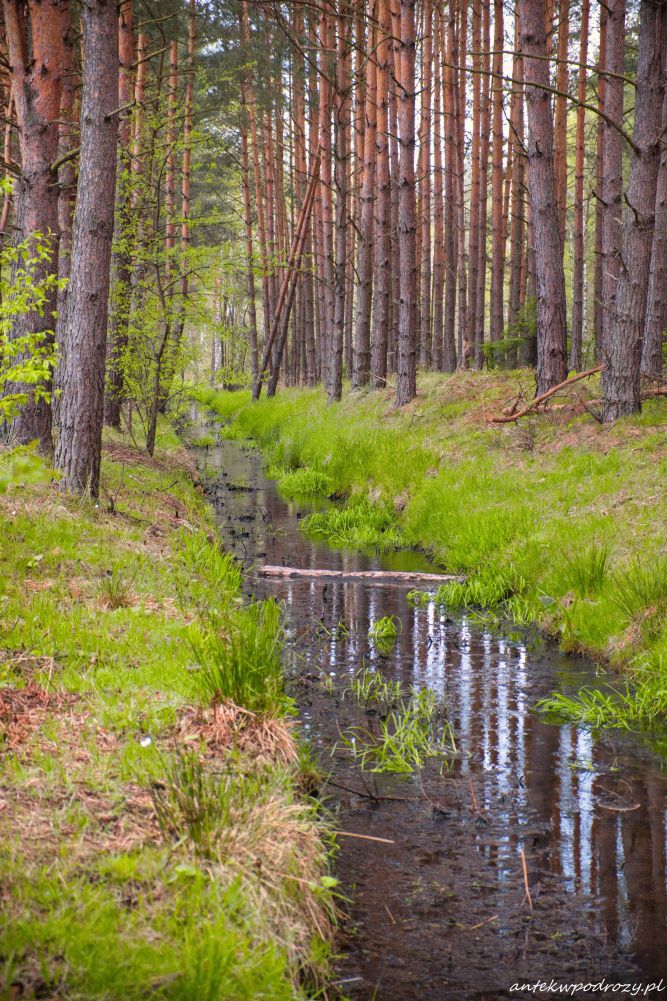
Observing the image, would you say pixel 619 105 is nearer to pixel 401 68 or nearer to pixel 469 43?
pixel 401 68

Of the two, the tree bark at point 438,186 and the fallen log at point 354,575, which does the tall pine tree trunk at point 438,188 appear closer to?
the tree bark at point 438,186

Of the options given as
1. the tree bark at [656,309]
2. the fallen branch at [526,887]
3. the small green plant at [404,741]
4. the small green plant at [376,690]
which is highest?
the tree bark at [656,309]

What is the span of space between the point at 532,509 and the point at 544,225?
4.58 meters

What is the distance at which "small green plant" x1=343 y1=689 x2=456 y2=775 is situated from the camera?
4641 mm

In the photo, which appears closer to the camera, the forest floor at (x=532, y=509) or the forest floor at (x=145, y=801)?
the forest floor at (x=145, y=801)

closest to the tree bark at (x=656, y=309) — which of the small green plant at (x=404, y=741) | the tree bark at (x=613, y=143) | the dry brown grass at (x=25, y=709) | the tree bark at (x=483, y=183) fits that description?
the tree bark at (x=613, y=143)

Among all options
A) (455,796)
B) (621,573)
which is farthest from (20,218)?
(455,796)

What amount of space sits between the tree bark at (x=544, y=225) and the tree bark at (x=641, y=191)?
1.60m

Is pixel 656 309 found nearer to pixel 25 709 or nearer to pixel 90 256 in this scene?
pixel 90 256

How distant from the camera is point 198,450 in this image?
2103 centimetres

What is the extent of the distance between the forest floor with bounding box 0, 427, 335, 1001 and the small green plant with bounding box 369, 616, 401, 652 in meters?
1.38

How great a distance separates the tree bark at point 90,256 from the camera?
8.02 m

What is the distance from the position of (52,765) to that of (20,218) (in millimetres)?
7775

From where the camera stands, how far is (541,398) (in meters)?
10.7
